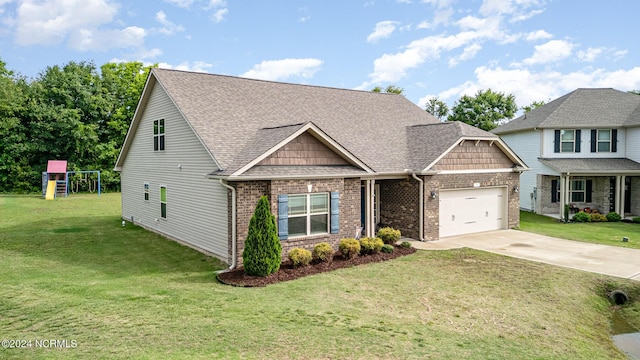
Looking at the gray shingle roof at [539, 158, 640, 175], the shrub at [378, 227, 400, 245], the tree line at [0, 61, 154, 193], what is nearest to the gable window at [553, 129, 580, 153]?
the gray shingle roof at [539, 158, 640, 175]

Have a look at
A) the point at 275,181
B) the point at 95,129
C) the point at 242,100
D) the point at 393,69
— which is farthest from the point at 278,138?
the point at 95,129

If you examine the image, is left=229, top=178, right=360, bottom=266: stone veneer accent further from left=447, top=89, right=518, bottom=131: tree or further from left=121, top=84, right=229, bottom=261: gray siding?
left=447, top=89, right=518, bottom=131: tree

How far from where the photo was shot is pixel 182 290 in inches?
383

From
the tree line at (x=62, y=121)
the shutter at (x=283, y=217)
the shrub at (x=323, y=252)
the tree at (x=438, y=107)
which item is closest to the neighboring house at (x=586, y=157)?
the shrub at (x=323, y=252)

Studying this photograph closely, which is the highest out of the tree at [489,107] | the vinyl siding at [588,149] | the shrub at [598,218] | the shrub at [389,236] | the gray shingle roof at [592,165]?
the tree at [489,107]

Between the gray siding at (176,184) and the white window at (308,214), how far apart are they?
1.98 m

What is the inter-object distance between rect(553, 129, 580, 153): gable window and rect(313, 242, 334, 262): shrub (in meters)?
18.3

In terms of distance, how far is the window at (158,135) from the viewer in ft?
55.0

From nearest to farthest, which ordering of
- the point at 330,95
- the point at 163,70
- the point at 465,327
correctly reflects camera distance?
the point at 465,327, the point at 163,70, the point at 330,95

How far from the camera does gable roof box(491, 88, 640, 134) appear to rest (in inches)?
939

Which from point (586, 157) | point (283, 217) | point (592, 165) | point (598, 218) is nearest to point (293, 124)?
point (283, 217)

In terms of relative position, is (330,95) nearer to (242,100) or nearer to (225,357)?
(242,100)

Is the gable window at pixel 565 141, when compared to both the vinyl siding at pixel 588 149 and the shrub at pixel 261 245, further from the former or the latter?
the shrub at pixel 261 245

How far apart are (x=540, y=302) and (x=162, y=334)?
8.11 metres
